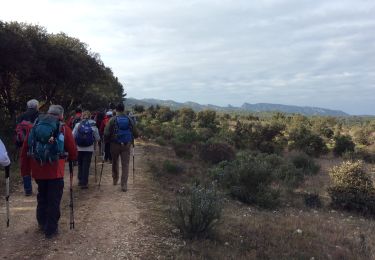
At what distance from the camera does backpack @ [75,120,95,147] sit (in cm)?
1049

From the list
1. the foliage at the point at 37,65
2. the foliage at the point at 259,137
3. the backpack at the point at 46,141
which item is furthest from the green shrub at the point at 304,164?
the backpack at the point at 46,141

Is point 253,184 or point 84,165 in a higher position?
point 84,165

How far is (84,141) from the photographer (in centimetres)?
1050

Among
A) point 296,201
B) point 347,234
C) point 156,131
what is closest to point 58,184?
point 347,234

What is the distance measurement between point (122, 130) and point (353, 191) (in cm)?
772

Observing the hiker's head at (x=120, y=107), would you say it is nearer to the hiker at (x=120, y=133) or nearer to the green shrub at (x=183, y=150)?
the hiker at (x=120, y=133)

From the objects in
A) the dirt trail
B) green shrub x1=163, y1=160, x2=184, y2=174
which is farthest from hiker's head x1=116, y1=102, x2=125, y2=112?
green shrub x1=163, y1=160, x2=184, y2=174

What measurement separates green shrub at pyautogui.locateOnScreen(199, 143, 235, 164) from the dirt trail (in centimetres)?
991

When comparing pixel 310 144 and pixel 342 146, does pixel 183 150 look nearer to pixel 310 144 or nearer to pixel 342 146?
pixel 310 144

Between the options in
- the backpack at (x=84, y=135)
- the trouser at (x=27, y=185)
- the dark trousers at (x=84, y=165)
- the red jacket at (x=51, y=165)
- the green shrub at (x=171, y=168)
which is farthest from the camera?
the green shrub at (x=171, y=168)

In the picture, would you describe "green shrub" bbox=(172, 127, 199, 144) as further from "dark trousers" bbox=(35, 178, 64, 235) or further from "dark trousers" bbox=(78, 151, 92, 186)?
"dark trousers" bbox=(35, 178, 64, 235)

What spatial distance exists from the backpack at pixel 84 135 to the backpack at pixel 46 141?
12.2ft

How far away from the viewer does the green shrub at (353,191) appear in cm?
1354

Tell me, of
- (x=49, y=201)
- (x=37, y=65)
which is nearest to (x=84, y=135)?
(x=49, y=201)
